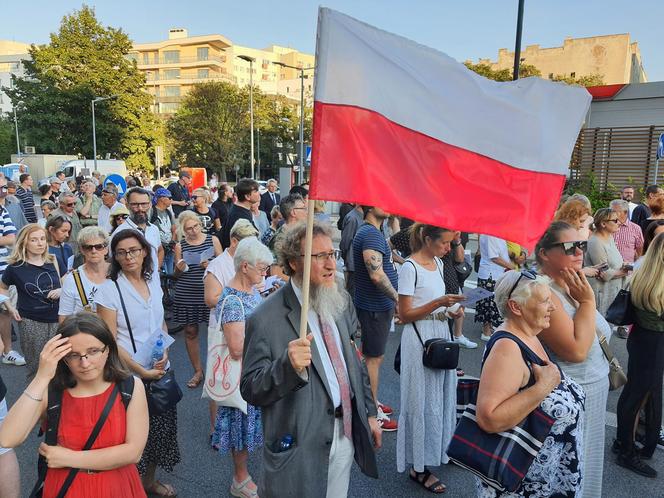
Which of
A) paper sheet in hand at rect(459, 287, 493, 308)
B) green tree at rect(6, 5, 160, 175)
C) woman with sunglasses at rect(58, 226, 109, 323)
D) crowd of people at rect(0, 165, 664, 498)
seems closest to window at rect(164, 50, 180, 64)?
green tree at rect(6, 5, 160, 175)

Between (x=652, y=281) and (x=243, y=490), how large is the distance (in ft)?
10.6

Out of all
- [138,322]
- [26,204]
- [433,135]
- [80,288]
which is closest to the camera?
[433,135]

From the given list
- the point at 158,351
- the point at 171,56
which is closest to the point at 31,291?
the point at 158,351

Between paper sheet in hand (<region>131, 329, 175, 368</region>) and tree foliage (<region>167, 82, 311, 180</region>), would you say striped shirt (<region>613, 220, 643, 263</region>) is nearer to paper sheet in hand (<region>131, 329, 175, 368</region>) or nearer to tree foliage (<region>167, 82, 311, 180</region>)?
paper sheet in hand (<region>131, 329, 175, 368</region>)

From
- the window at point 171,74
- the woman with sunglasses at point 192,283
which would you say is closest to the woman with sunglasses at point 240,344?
the woman with sunglasses at point 192,283

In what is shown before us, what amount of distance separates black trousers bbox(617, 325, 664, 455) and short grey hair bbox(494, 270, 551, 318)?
179 cm

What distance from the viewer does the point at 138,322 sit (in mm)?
3447

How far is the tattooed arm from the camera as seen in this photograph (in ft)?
14.0

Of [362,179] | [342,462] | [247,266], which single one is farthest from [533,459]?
[247,266]

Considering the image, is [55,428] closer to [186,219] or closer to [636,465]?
[186,219]

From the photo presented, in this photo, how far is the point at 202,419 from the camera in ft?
15.1

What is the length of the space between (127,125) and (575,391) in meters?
45.8

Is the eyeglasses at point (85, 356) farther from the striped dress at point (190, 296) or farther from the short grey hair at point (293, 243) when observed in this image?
the striped dress at point (190, 296)

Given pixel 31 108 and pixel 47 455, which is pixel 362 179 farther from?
pixel 31 108
